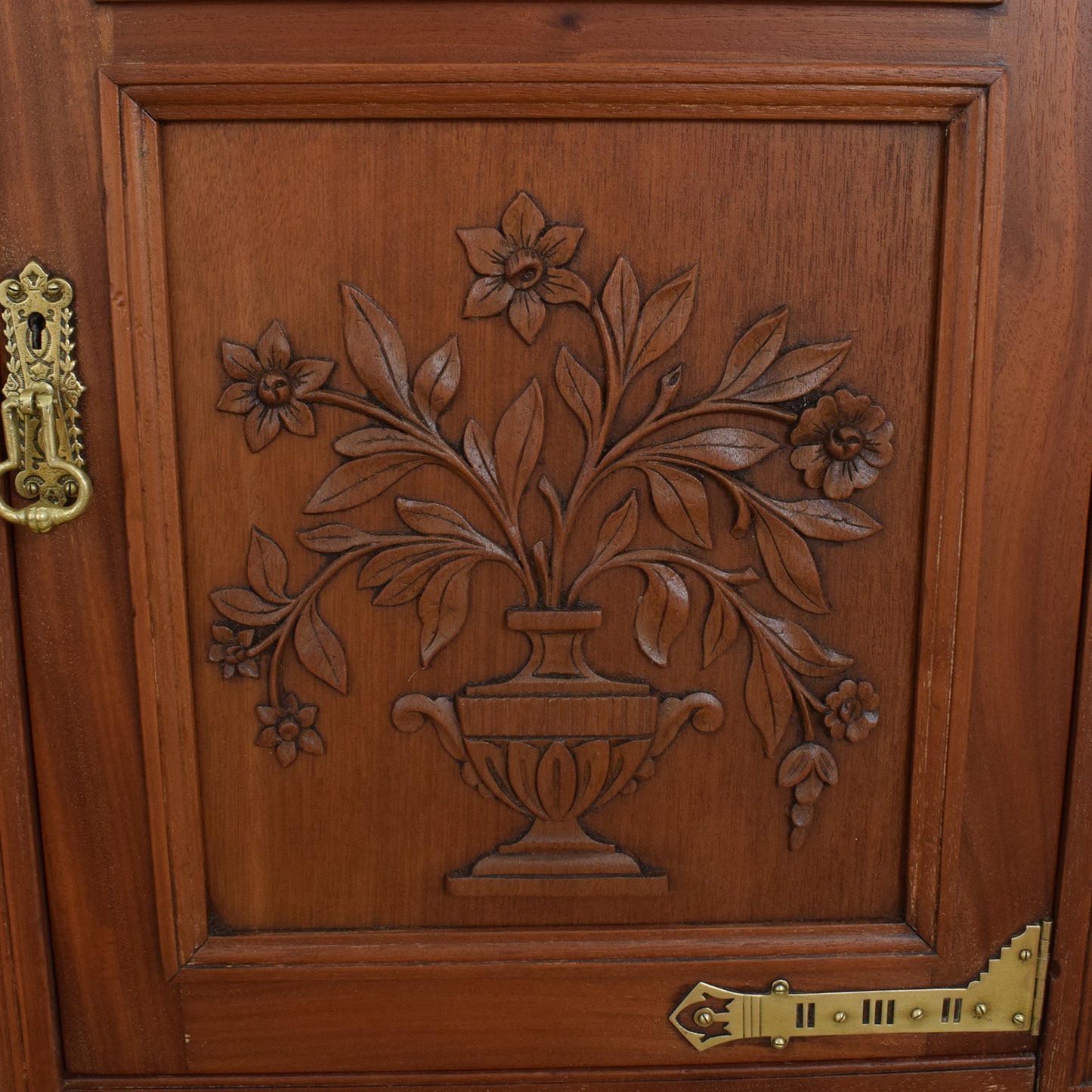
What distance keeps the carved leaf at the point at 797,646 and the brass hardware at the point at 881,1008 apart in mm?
249

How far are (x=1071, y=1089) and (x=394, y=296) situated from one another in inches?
30.7

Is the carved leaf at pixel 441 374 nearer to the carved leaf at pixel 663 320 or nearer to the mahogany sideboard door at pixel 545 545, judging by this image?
the mahogany sideboard door at pixel 545 545

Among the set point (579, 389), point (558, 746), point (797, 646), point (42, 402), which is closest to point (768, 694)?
point (797, 646)

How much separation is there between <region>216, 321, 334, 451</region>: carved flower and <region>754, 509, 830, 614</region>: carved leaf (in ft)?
1.06

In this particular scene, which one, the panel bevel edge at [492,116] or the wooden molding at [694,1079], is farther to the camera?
the wooden molding at [694,1079]

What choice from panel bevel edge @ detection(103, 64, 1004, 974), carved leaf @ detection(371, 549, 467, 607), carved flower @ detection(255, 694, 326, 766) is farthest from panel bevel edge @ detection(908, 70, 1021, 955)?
carved flower @ detection(255, 694, 326, 766)

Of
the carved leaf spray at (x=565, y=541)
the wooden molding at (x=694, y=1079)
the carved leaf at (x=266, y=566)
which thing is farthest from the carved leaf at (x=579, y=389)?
the wooden molding at (x=694, y=1079)

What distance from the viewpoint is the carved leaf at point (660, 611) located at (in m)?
0.64

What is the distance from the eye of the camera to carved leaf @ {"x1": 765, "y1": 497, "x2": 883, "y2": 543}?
631mm

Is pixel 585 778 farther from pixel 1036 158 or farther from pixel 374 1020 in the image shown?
pixel 1036 158

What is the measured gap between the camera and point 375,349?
612mm

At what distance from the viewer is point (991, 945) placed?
0.68m

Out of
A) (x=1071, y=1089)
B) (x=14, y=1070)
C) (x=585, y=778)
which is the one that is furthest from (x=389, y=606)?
(x=1071, y=1089)

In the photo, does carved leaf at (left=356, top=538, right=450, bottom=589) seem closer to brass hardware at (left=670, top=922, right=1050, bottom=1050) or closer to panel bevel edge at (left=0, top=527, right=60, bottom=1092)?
panel bevel edge at (left=0, top=527, right=60, bottom=1092)
